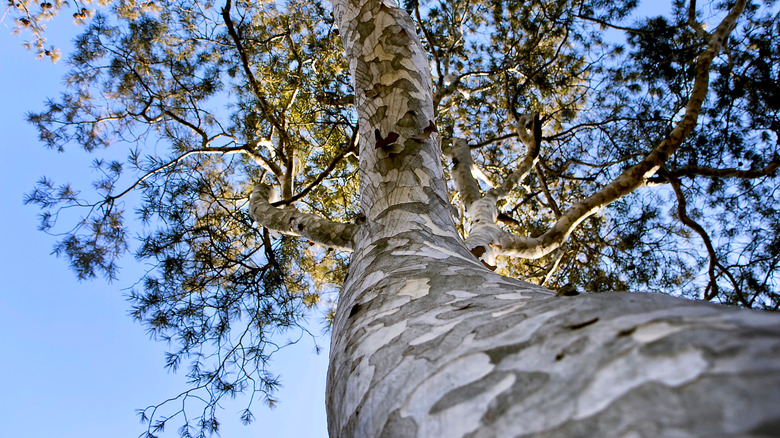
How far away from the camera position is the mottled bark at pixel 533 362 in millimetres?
244

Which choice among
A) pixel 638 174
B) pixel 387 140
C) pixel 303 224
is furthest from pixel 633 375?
pixel 638 174

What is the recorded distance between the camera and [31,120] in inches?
157

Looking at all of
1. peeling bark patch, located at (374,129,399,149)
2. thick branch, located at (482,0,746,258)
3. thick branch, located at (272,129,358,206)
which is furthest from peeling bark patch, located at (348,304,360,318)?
thick branch, located at (272,129,358,206)

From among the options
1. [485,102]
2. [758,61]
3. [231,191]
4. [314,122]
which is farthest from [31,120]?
[758,61]

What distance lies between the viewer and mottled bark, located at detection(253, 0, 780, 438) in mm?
244

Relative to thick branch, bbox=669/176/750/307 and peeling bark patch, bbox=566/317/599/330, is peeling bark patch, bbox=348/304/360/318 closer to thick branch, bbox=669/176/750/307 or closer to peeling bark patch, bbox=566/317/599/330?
peeling bark patch, bbox=566/317/599/330

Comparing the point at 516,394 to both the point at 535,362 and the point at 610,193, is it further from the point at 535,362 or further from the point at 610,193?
the point at 610,193

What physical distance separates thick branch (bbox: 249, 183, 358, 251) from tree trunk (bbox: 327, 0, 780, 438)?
1.02 meters

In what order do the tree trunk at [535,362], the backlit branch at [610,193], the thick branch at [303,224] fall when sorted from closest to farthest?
the tree trunk at [535,362]
the thick branch at [303,224]
the backlit branch at [610,193]

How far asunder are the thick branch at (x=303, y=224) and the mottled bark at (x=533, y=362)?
1.01 metres

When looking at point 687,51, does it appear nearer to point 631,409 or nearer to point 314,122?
point 314,122

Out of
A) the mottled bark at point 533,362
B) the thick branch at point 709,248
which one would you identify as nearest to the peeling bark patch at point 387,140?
the mottled bark at point 533,362

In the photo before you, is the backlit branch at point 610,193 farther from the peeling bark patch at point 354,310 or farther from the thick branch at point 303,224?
the peeling bark patch at point 354,310

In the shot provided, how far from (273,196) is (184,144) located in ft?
3.76
